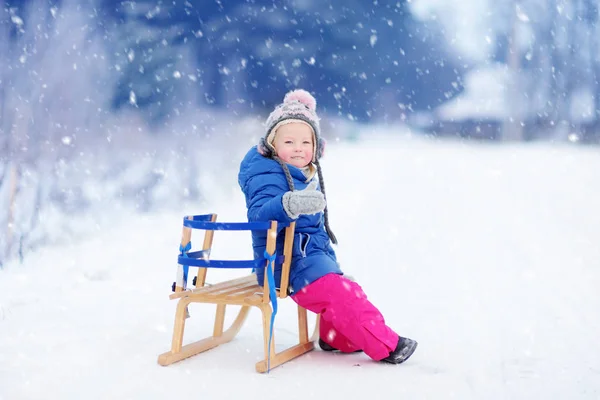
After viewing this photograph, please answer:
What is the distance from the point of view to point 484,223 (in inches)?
230

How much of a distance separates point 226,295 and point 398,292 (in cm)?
186

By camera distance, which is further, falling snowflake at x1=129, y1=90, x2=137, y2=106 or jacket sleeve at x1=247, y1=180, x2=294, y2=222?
falling snowflake at x1=129, y1=90, x2=137, y2=106

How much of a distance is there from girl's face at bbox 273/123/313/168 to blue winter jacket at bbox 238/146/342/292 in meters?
0.06

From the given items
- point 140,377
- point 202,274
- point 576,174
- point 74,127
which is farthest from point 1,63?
point 576,174

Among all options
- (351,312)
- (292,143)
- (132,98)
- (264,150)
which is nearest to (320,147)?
(292,143)

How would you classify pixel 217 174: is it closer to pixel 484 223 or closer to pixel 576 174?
pixel 484 223

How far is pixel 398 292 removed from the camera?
13.5 feet

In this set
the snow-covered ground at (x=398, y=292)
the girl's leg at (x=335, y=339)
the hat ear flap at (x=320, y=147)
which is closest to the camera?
the snow-covered ground at (x=398, y=292)

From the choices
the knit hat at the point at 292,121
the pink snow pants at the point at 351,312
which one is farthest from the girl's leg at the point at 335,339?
the knit hat at the point at 292,121

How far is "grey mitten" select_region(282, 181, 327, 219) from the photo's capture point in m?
2.45

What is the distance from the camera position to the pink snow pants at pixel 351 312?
8.29 ft

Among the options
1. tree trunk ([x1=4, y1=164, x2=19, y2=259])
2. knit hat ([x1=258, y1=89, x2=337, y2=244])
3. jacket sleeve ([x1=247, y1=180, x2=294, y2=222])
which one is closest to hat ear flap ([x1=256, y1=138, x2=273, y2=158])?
knit hat ([x1=258, y1=89, x2=337, y2=244])

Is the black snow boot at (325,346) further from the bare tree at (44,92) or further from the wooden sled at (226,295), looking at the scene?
the bare tree at (44,92)

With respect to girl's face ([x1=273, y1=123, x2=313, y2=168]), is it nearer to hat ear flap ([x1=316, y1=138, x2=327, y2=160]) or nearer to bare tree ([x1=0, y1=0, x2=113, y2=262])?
hat ear flap ([x1=316, y1=138, x2=327, y2=160])
